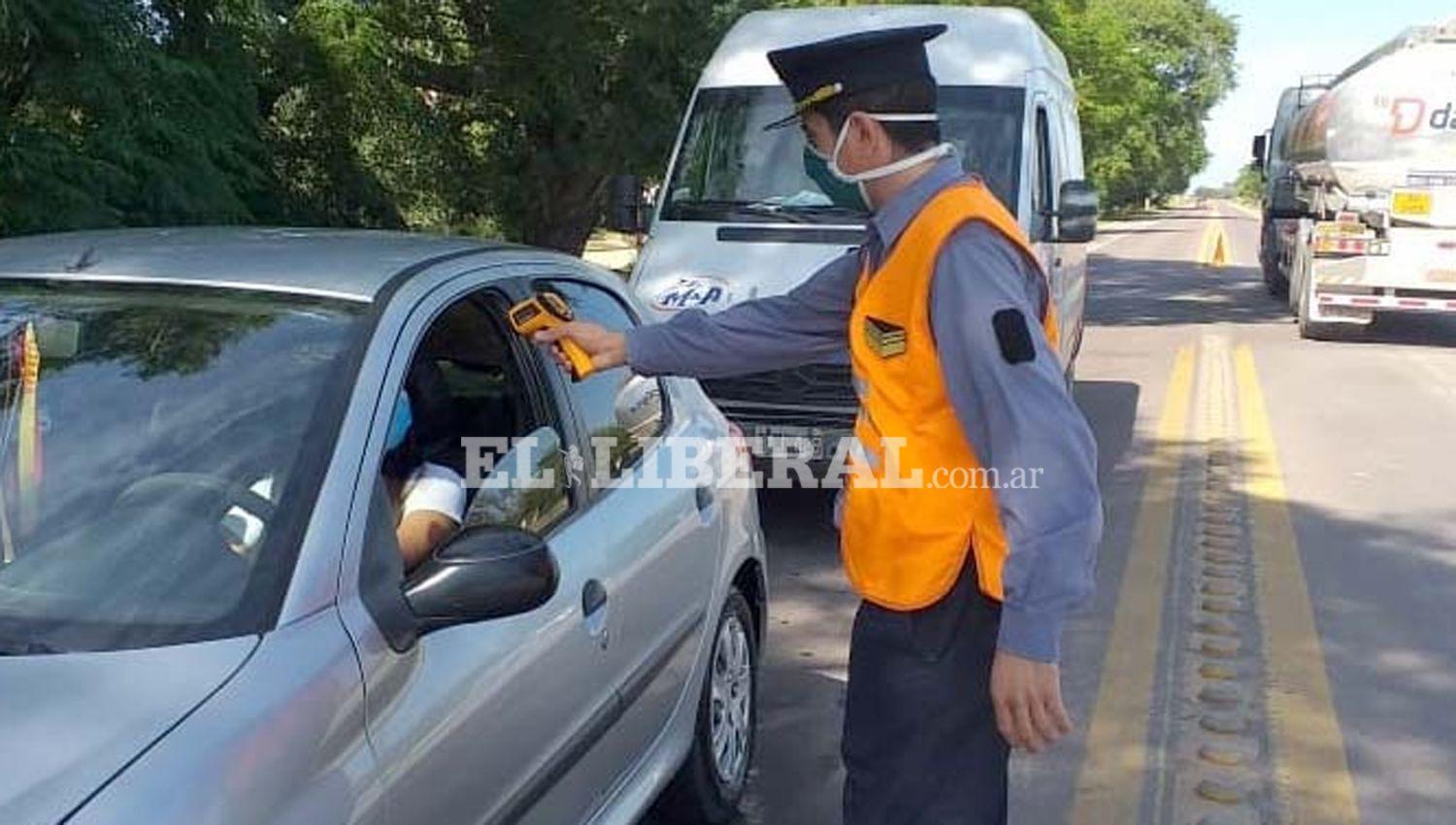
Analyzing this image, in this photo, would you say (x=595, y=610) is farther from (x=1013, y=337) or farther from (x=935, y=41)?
(x=935, y=41)

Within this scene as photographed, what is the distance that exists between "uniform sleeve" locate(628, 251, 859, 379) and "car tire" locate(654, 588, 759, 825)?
106 centimetres

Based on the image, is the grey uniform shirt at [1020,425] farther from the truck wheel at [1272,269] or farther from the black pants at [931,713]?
the truck wheel at [1272,269]

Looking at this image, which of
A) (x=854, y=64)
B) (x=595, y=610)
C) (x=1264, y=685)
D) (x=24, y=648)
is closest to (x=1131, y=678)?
(x=1264, y=685)

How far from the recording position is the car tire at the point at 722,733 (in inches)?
147

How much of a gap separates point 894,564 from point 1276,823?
2126 mm

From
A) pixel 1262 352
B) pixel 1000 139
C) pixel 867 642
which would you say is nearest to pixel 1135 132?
pixel 1262 352

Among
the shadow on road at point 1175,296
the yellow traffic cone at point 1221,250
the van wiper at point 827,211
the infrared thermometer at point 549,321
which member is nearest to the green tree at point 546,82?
the van wiper at point 827,211

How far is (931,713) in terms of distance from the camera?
2.46 m

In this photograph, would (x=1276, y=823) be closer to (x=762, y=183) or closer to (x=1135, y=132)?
(x=762, y=183)

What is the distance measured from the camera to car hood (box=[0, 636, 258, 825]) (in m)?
1.79

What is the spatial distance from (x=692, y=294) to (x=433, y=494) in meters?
4.04

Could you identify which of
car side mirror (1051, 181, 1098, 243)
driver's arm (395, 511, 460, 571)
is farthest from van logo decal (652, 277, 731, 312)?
driver's arm (395, 511, 460, 571)

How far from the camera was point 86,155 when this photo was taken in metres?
7.12

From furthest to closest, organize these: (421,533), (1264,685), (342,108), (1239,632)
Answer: (342,108) → (1239,632) → (1264,685) → (421,533)
